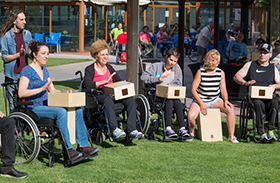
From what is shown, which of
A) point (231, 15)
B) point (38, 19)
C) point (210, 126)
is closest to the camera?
point (210, 126)

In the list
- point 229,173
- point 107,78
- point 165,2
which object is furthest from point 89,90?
point 165,2

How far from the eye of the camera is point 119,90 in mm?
5414

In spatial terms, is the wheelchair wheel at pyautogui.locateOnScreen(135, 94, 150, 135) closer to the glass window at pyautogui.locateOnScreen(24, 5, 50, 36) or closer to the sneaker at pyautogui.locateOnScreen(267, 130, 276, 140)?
the sneaker at pyautogui.locateOnScreen(267, 130, 276, 140)

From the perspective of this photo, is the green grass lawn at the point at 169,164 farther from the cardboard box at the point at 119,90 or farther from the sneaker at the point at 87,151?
the cardboard box at the point at 119,90

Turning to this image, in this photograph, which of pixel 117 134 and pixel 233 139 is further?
pixel 233 139

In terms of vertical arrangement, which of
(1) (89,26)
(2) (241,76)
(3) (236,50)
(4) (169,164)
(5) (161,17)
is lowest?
(4) (169,164)

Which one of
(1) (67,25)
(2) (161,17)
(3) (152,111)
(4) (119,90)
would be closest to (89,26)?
(1) (67,25)

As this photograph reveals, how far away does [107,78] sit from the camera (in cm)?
579

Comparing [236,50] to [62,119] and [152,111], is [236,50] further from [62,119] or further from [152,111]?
[62,119]

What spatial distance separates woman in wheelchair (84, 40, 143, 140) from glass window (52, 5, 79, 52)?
15.7m

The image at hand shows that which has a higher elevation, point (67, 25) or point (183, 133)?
point (67, 25)

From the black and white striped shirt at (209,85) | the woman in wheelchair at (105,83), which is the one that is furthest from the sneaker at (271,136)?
the woman in wheelchair at (105,83)

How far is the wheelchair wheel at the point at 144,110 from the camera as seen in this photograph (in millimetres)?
5699

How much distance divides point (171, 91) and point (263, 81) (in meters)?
1.30
